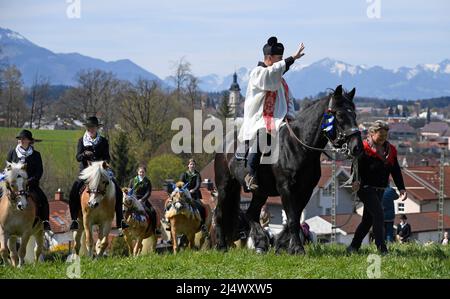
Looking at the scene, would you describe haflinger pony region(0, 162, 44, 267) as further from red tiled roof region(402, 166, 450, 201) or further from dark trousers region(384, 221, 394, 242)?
red tiled roof region(402, 166, 450, 201)

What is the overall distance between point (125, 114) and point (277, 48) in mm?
65288

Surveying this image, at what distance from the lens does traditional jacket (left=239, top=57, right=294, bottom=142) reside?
12.7m

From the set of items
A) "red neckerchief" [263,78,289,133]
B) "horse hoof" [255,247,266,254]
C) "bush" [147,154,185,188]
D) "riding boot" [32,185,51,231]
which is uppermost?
"red neckerchief" [263,78,289,133]

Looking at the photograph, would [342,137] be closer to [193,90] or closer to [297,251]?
[297,251]

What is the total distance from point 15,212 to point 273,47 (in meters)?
5.48

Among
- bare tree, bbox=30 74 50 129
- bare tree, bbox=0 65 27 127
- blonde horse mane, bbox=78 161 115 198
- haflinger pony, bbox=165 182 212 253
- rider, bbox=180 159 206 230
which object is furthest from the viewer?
bare tree, bbox=30 74 50 129

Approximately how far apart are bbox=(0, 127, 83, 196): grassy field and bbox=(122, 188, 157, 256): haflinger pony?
38.5 m

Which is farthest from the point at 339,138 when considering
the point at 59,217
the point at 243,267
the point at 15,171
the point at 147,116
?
the point at 147,116

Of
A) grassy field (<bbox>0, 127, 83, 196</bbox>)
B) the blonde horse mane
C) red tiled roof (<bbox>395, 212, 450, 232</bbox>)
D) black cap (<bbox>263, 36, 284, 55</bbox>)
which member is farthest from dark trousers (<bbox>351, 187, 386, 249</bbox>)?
grassy field (<bbox>0, 127, 83, 196</bbox>)

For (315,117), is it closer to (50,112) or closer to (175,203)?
(175,203)

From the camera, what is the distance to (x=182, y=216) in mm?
20828

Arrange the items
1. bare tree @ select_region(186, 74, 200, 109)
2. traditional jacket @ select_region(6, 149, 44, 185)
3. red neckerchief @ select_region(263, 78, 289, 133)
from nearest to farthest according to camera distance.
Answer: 1. red neckerchief @ select_region(263, 78, 289, 133)
2. traditional jacket @ select_region(6, 149, 44, 185)
3. bare tree @ select_region(186, 74, 200, 109)

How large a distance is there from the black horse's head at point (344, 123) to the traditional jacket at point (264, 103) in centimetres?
103
